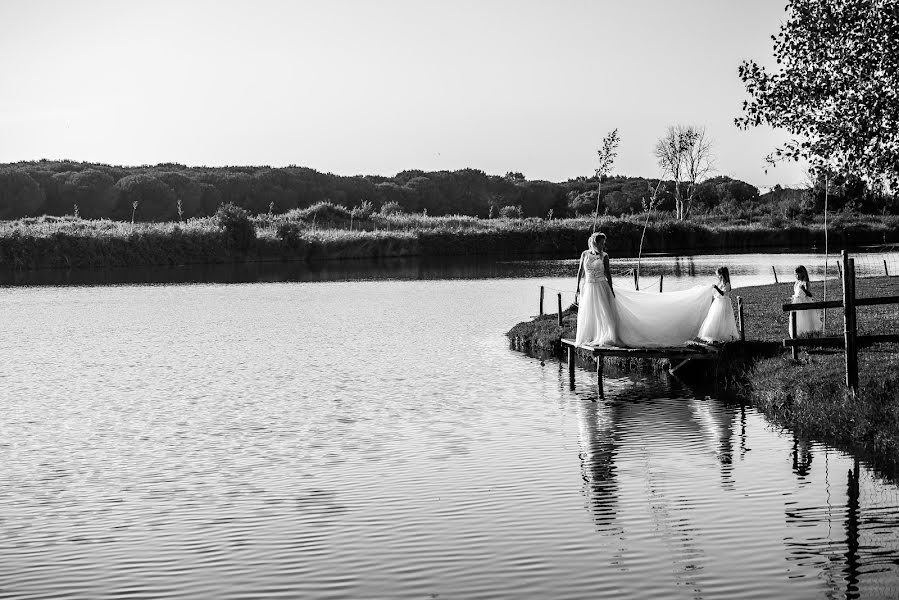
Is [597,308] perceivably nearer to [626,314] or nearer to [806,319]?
[626,314]

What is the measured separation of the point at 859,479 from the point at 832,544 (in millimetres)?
2972

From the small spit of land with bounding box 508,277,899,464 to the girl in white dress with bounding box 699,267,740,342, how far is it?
0.48m

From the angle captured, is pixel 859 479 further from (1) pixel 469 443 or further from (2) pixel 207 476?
(2) pixel 207 476

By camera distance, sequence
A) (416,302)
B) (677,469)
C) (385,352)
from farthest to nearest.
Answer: (416,302)
(385,352)
(677,469)

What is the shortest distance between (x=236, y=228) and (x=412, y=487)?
82725 mm

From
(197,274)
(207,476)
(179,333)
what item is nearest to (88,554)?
(207,476)

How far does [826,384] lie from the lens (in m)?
18.4

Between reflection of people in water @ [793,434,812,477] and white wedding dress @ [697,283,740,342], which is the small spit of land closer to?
reflection of people in water @ [793,434,812,477]

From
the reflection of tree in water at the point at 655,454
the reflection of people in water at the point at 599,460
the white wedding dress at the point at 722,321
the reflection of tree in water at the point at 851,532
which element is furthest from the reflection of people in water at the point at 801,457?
the white wedding dress at the point at 722,321

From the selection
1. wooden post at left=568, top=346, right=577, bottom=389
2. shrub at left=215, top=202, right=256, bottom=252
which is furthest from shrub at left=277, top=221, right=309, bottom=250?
wooden post at left=568, top=346, right=577, bottom=389

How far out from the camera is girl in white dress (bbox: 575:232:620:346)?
924 inches

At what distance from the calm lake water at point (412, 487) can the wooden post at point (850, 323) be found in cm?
130

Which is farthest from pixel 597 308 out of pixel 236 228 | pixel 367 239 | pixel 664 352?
→ pixel 367 239

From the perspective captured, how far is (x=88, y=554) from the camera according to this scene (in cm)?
1238
